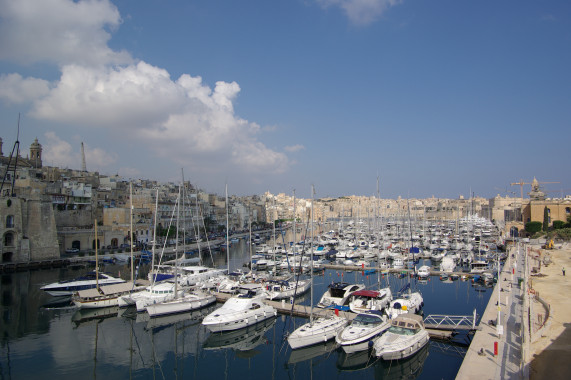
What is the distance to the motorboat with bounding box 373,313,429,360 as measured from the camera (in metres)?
13.0

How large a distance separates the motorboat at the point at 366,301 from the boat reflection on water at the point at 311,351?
312 centimetres

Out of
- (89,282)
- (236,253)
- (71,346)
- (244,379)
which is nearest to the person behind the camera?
(244,379)

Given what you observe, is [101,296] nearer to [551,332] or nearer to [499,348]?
[499,348]

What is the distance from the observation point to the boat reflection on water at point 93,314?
1967 centimetres

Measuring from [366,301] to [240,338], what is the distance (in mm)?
6221

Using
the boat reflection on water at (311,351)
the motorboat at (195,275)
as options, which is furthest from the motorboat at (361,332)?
the motorboat at (195,275)

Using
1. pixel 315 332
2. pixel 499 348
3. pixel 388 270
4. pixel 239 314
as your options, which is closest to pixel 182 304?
pixel 239 314

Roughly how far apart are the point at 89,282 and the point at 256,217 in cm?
7386

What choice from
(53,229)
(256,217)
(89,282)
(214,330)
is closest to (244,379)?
(214,330)

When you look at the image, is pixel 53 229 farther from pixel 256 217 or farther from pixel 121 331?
pixel 256 217

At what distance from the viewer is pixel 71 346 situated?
15906mm

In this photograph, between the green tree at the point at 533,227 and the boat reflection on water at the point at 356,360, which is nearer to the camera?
the boat reflection on water at the point at 356,360

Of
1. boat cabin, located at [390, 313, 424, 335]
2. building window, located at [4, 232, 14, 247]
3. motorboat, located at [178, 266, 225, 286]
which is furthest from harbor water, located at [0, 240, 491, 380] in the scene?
building window, located at [4, 232, 14, 247]

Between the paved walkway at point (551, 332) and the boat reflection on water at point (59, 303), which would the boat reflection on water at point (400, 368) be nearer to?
the paved walkway at point (551, 332)
